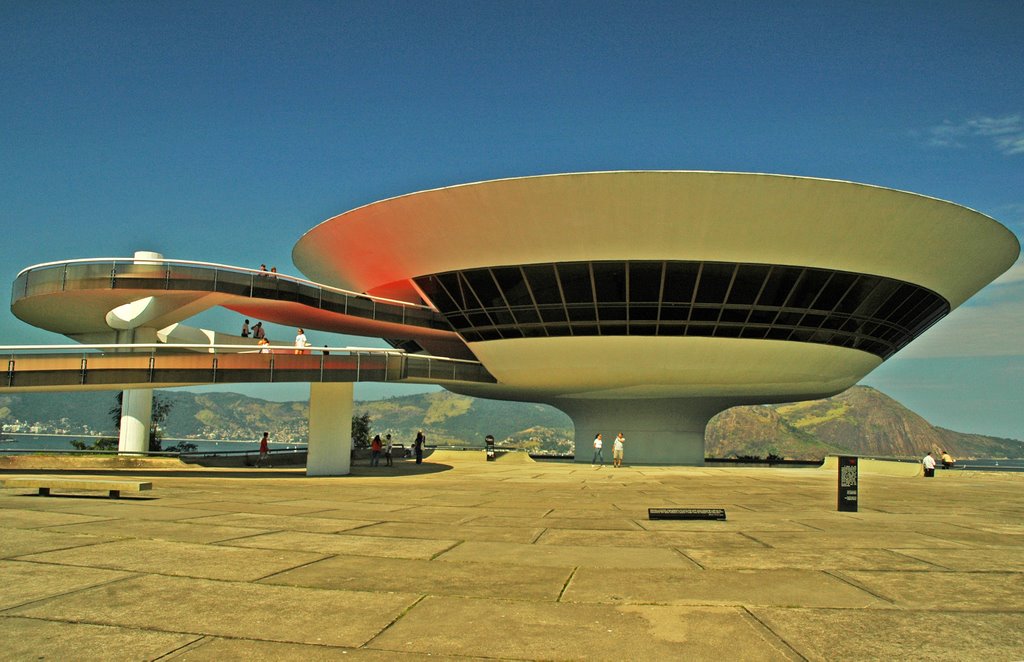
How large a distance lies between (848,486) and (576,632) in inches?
426

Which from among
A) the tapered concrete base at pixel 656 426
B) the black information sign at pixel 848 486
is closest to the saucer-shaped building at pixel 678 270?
the tapered concrete base at pixel 656 426

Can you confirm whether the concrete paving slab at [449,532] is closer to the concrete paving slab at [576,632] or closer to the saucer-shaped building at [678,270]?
the concrete paving slab at [576,632]

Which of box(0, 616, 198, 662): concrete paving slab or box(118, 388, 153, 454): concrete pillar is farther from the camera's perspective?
box(118, 388, 153, 454): concrete pillar

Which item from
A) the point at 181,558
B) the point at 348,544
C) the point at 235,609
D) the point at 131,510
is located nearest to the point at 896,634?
the point at 235,609

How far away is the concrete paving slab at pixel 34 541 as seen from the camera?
7957 mm

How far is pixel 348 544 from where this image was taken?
9.17 metres

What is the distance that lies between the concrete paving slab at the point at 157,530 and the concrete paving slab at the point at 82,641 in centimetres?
398

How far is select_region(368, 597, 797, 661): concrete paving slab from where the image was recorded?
4.81m

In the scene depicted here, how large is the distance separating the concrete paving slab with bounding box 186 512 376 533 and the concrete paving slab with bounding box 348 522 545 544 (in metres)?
0.44

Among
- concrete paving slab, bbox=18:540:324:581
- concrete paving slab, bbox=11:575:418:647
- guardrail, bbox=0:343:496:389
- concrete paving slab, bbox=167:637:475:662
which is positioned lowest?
concrete paving slab, bbox=18:540:324:581

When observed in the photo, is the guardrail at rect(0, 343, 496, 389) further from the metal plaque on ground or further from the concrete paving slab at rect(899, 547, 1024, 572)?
the concrete paving slab at rect(899, 547, 1024, 572)

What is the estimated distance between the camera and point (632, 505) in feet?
50.7

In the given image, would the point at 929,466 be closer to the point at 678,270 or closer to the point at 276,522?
the point at 678,270

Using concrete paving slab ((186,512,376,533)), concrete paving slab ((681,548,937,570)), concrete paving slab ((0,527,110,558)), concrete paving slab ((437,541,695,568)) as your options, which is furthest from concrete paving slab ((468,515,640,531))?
concrete paving slab ((0,527,110,558))
